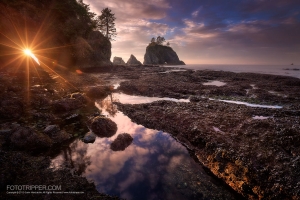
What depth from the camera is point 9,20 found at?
33.0 m

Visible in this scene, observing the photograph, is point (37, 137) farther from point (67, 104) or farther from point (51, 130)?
point (67, 104)

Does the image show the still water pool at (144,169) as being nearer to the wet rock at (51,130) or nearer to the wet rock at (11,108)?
the wet rock at (51,130)

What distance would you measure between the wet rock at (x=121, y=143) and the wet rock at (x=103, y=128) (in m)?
1.53

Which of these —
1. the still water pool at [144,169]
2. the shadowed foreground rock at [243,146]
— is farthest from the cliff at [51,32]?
the shadowed foreground rock at [243,146]

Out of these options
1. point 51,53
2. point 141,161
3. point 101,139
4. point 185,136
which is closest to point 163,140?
point 185,136

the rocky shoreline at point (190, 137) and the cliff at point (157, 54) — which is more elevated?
the cliff at point (157, 54)

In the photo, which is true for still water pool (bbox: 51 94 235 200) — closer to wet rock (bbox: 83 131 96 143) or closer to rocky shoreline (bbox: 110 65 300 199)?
wet rock (bbox: 83 131 96 143)

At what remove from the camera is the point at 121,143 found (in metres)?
10.6

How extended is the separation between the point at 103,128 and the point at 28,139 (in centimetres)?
470

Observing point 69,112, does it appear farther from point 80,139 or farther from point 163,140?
point 163,140

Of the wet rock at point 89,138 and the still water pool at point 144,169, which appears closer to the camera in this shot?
the still water pool at point 144,169

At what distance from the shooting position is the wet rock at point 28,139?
9.08 meters

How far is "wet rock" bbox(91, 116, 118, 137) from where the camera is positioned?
12.0 meters

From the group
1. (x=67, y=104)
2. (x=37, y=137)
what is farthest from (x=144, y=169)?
(x=67, y=104)
